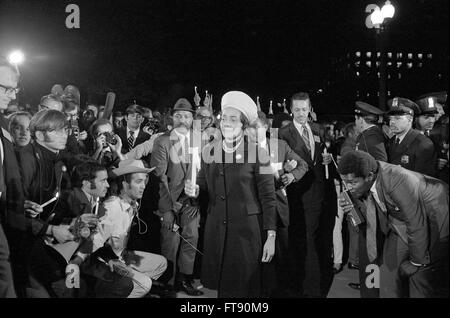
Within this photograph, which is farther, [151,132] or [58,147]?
[151,132]

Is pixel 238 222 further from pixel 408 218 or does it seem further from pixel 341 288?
pixel 341 288

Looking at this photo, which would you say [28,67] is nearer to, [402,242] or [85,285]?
[85,285]

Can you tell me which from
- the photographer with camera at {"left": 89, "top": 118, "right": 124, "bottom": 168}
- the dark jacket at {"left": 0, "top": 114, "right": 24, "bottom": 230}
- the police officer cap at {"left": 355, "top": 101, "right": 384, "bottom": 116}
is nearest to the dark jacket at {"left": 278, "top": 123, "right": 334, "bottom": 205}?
the police officer cap at {"left": 355, "top": 101, "right": 384, "bottom": 116}

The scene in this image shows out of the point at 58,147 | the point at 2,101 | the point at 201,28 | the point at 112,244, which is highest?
the point at 201,28

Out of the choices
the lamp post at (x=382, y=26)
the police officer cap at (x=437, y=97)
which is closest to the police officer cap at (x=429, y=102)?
the police officer cap at (x=437, y=97)

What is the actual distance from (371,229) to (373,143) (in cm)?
143

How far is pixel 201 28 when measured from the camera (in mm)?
11641

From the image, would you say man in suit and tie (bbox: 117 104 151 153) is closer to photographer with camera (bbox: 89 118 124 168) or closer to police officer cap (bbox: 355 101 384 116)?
photographer with camera (bbox: 89 118 124 168)

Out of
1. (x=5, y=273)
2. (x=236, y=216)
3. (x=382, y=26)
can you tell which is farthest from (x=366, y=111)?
(x=5, y=273)

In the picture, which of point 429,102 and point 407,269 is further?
point 429,102

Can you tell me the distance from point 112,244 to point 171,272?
1119 mm

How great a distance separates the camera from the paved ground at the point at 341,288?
17.5 feet

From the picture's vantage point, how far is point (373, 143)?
552 cm

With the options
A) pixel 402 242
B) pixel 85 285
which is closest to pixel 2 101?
pixel 85 285
